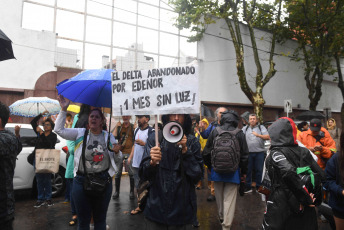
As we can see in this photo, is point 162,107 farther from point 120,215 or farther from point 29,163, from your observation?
point 29,163

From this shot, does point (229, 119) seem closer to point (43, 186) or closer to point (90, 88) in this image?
point (90, 88)

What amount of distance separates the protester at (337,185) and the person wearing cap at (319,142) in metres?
2.48

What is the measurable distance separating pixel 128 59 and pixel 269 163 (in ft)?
42.9

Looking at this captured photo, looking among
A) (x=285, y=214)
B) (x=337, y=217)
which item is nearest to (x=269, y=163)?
(x=285, y=214)

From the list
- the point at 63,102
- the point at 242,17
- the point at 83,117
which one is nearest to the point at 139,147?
the point at 83,117

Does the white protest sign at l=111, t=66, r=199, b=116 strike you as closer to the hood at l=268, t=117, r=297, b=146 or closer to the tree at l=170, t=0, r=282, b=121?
the hood at l=268, t=117, r=297, b=146

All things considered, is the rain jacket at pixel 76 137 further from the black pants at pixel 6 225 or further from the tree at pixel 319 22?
the tree at pixel 319 22

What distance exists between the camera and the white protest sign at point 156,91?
2.62m

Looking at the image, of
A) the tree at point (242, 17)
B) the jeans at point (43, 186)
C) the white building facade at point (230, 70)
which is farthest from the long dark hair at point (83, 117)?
the white building facade at point (230, 70)

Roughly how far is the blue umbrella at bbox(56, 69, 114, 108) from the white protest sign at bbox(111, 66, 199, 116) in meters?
0.71

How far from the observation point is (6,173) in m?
2.57

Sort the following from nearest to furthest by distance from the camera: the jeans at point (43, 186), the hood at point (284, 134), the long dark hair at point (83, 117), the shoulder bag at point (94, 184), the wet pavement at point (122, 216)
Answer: the hood at point (284, 134) < the shoulder bag at point (94, 184) < the long dark hair at point (83, 117) < the wet pavement at point (122, 216) < the jeans at point (43, 186)

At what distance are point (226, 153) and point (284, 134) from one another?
1.23 meters

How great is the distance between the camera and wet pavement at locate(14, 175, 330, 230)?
16.4ft
